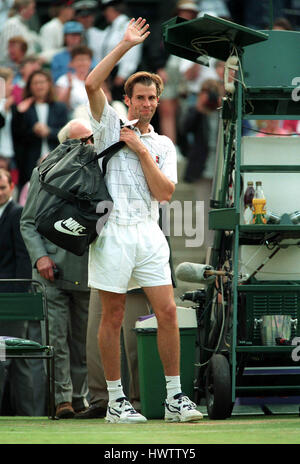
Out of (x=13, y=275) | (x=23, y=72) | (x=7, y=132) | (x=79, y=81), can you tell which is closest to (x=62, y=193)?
(x=13, y=275)

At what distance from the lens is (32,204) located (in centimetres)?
800

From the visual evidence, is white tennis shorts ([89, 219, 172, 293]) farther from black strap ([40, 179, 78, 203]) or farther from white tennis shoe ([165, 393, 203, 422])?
white tennis shoe ([165, 393, 203, 422])

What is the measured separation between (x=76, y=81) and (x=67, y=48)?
40.6 inches

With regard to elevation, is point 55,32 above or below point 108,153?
above

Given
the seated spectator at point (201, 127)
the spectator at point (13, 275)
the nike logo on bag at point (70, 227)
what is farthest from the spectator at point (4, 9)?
the nike logo on bag at point (70, 227)

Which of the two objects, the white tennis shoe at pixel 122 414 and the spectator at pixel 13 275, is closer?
the white tennis shoe at pixel 122 414

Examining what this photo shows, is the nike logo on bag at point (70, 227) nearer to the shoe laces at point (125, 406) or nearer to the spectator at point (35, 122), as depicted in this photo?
the shoe laces at point (125, 406)

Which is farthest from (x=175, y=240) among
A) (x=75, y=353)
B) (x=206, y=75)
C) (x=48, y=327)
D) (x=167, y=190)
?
(x=167, y=190)

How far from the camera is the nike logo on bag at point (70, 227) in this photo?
654 centimetres

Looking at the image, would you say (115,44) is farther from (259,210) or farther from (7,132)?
(259,210)

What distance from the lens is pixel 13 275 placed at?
880 centimetres

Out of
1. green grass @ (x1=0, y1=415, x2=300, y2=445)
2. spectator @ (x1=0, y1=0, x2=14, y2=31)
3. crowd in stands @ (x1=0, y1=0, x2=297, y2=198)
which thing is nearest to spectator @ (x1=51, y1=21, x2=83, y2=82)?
crowd in stands @ (x1=0, y1=0, x2=297, y2=198)

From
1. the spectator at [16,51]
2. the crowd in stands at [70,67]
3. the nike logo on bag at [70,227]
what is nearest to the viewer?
the nike logo on bag at [70,227]

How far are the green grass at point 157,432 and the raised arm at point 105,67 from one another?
1895mm
